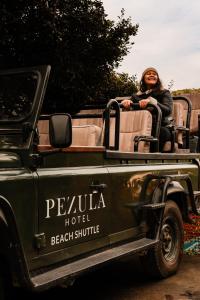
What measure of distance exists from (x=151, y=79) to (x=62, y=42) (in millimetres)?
4779

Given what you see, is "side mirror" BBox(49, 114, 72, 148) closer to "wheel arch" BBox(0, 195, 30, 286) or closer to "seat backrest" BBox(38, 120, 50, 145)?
"wheel arch" BBox(0, 195, 30, 286)

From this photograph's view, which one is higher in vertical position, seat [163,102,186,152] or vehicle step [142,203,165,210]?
seat [163,102,186,152]

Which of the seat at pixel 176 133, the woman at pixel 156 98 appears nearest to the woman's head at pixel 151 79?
the woman at pixel 156 98

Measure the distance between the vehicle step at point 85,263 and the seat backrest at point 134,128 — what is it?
1.07 m

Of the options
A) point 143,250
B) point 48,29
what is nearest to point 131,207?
point 143,250

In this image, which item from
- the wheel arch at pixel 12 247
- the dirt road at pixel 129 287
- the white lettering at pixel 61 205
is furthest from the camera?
the dirt road at pixel 129 287

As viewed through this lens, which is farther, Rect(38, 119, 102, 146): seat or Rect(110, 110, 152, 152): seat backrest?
Rect(110, 110, 152, 152): seat backrest

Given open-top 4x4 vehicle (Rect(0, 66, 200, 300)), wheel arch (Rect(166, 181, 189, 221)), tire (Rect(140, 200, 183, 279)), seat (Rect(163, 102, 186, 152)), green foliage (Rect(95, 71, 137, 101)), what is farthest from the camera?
green foliage (Rect(95, 71, 137, 101))

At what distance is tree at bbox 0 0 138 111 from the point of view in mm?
10680

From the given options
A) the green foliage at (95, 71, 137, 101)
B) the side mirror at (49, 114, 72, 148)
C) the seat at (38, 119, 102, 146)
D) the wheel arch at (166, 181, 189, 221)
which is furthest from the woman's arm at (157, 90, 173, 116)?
the green foliage at (95, 71, 137, 101)

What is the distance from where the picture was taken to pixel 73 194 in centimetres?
414

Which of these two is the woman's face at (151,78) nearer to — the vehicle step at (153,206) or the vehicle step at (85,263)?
the vehicle step at (153,206)

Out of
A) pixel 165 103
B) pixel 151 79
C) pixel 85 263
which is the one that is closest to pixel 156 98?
pixel 165 103

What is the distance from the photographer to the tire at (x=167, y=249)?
554 centimetres
